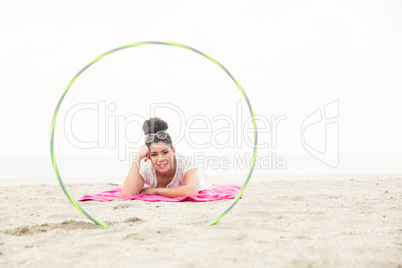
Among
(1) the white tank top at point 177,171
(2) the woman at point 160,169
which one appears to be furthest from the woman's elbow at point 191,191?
(1) the white tank top at point 177,171

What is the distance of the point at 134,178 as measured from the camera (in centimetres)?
499

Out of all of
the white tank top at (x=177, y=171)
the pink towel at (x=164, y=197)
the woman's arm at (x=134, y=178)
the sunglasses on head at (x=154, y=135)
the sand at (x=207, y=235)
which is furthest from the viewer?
the white tank top at (x=177, y=171)

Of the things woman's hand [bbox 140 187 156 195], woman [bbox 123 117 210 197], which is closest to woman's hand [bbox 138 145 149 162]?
woman [bbox 123 117 210 197]

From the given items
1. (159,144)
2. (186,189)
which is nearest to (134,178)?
(159,144)

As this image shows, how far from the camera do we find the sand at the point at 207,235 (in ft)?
7.33

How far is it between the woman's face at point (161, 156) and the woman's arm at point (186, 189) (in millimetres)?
272

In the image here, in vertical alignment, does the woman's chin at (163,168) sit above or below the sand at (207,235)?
above

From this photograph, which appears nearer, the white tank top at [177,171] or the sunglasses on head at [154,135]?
the sunglasses on head at [154,135]

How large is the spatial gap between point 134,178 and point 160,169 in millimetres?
352

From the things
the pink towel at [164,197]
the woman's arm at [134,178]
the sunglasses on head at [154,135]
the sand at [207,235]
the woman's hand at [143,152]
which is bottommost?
the pink towel at [164,197]

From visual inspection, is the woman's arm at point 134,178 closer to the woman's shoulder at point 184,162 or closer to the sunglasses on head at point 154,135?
the sunglasses on head at point 154,135

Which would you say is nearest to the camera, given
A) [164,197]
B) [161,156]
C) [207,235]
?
[207,235]

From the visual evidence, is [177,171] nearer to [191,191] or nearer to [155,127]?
[191,191]

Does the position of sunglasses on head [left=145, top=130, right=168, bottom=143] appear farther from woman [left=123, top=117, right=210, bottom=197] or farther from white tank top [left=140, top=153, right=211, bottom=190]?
white tank top [left=140, top=153, right=211, bottom=190]
